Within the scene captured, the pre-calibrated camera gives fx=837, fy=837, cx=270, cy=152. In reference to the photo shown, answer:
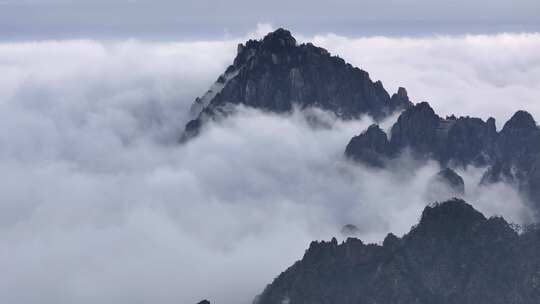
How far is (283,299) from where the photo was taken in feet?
650

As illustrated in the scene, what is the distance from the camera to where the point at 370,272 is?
19975cm

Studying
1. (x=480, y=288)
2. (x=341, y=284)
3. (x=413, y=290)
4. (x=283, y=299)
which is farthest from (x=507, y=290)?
(x=283, y=299)

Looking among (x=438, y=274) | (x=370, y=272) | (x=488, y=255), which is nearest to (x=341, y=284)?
(x=370, y=272)

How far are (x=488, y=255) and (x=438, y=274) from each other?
12.9m

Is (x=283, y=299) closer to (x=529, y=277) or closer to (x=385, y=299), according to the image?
(x=385, y=299)

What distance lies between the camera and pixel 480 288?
19375cm

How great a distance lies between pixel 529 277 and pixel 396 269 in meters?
30.4

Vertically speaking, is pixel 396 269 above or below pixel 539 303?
above

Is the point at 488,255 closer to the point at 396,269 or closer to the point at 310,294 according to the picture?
the point at 396,269

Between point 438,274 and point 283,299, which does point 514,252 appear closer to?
point 438,274

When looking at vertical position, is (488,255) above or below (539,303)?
above

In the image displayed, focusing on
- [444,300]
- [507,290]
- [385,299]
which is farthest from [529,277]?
[385,299]

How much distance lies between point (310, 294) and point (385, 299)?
17523mm

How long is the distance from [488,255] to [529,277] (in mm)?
10956
